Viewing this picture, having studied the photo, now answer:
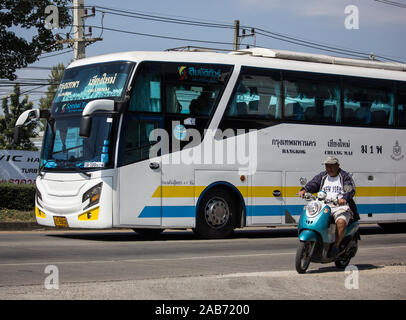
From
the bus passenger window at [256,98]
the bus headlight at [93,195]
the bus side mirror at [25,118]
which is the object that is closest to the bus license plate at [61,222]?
the bus headlight at [93,195]

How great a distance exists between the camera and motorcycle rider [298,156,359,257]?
10609 millimetres

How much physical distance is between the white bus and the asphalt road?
0.70m

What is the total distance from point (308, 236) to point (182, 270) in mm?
1962

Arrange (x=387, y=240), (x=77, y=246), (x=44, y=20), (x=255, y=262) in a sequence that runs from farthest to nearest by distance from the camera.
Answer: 1. (x=44, y=20)
2. (x=387, y=240)
3. (x=77, y=246)
4. (x=255, y=262)

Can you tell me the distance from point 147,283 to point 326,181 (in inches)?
134

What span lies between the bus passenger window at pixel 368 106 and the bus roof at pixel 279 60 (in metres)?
0.43

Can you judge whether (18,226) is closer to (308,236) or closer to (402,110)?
(402,110)

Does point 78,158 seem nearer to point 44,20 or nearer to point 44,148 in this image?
point 44,148

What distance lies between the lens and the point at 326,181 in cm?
1098

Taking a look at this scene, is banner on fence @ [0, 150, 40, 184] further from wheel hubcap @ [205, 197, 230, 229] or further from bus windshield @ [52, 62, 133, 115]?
wheel hubcap @ [205, 197, 230, 229]

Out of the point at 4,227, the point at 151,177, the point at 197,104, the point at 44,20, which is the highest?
the point at 44,20

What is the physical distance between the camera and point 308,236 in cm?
1009

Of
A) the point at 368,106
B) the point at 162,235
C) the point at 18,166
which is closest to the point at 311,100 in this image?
the point at 368,106
